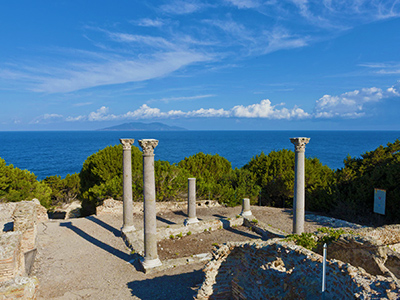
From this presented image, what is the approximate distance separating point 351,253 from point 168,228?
22.3 ft

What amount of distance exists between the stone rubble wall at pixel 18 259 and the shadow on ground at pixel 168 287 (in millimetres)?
2663

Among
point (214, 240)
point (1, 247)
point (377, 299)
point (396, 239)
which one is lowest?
point (214, 240)

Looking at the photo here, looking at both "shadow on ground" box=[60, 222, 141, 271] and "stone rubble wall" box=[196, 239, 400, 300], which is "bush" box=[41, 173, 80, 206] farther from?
"stone rubble wall" box=[196, 239, 400, 300]

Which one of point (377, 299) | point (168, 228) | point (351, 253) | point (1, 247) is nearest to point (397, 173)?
point (351, 253)

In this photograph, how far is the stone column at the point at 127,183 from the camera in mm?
11148

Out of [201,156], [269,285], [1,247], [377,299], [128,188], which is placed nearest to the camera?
[377,299]

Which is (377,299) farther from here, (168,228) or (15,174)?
(15,174)

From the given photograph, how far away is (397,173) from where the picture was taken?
48.2 ft

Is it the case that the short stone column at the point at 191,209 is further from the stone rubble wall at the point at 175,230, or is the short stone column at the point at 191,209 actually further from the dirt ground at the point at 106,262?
the dirt ground at the point at 106,262

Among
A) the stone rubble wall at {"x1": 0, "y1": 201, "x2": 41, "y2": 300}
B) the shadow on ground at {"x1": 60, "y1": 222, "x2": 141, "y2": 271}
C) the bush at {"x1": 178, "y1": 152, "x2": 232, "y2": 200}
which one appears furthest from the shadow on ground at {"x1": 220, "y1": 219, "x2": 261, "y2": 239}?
the stone rubble wall at {"x1": 0, "y1": 201, "x2": 41, "y2": 300}

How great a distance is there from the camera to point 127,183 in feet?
37.2

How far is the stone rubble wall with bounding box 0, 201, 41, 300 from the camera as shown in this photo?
5.34 metres

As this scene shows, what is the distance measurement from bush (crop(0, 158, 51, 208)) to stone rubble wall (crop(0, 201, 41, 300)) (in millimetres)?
9448

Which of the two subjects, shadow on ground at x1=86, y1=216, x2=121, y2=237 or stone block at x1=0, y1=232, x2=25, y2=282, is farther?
shadow on ground at x1=86, y1=216, x2=121, y2=237
